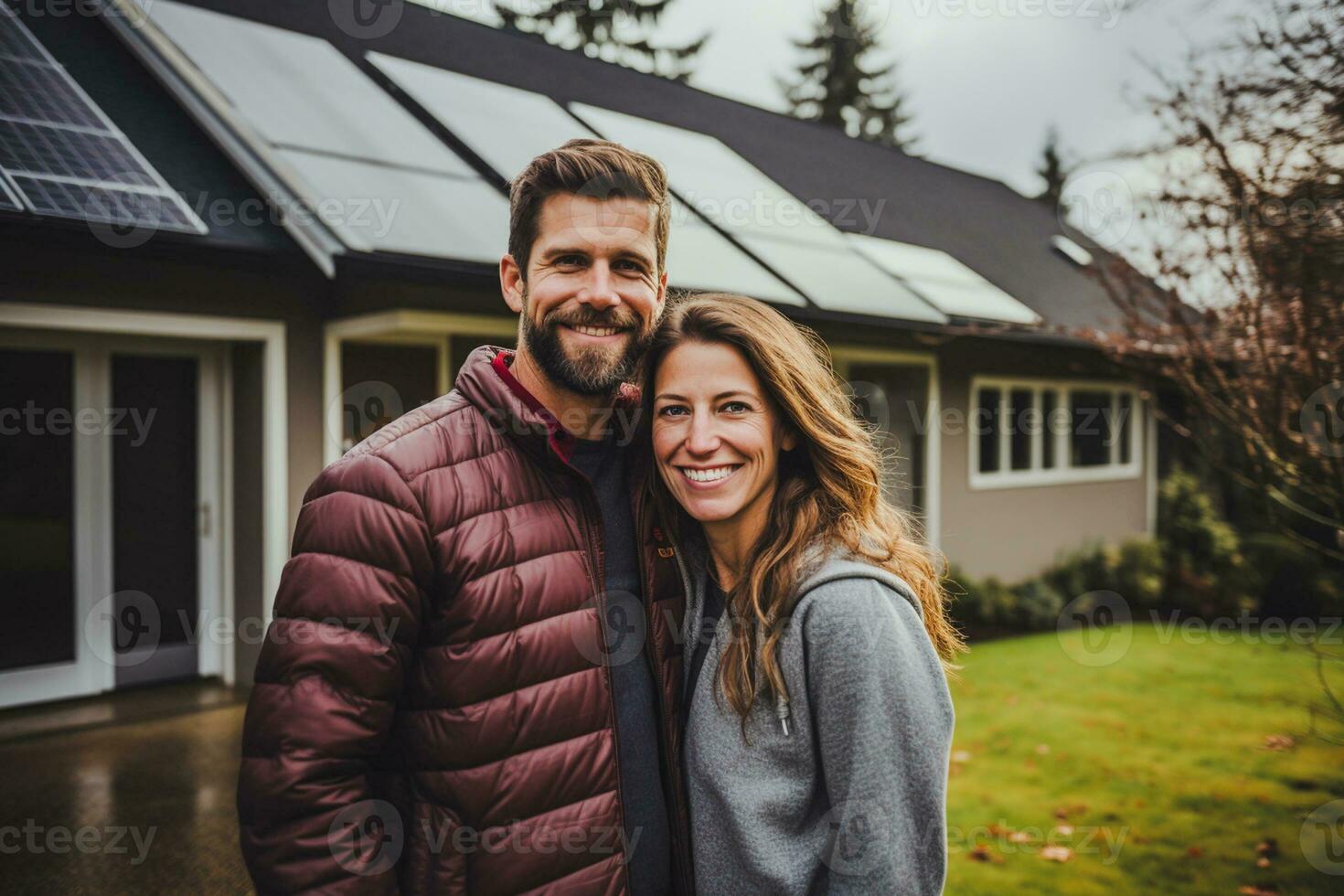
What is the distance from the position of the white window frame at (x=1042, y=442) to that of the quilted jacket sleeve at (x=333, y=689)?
10611 millimetres

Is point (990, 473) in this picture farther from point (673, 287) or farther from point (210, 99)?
point (210, 99)

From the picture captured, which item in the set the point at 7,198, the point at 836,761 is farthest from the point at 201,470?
the point at 836,761

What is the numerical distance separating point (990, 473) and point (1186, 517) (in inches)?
180

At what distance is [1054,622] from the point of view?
11.3 meters

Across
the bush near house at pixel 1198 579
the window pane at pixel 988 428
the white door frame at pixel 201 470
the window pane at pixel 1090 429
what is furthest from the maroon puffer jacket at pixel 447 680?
the window pane at pixel 1090 429

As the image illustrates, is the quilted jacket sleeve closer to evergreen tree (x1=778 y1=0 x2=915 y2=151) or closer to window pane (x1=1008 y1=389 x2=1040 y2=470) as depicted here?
window pane (x1=1008 y1=389 x2=1040 y2=470)

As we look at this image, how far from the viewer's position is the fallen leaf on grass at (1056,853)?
4.70 meters

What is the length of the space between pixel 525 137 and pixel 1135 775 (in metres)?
6.87

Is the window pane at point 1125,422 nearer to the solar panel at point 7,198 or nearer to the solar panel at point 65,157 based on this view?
the solar panel at point 65,157

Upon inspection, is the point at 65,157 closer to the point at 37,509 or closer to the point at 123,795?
the point at 37,509

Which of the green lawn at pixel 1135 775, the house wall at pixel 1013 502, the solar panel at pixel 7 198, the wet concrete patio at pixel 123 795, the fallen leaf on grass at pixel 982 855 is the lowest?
the green lawn at pixel 1135 775

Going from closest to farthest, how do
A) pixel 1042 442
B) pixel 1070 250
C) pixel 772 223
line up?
pixel 772 223 < pixel 1042 442 < pixel 1070 250

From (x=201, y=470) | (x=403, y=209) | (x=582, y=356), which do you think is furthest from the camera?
(x=201, y=470)

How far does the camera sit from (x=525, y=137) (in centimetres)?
774
